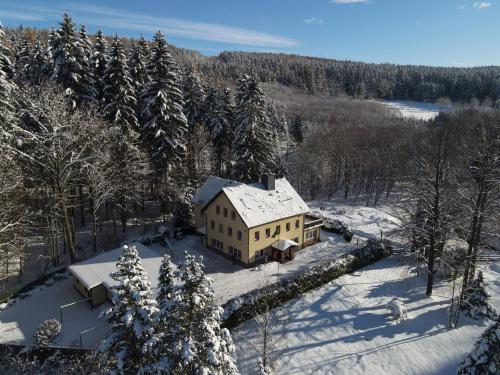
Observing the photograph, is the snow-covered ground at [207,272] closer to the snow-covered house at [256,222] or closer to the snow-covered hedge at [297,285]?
the snow-covered house at [256,222]

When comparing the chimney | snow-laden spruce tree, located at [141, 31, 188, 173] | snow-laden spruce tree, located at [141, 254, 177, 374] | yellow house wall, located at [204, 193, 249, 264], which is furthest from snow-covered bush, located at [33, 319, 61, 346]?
the chimney

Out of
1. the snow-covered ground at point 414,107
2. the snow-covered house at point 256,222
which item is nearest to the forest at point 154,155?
the snow-covered house at point 256,222

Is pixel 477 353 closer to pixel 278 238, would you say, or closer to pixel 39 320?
pixel 278 238

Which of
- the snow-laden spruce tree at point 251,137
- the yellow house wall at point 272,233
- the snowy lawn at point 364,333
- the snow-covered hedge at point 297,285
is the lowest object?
the snowy lawn at point 364,333

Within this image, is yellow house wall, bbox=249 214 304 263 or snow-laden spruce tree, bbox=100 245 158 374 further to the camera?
yellow house wall, bbox=249 214 304 263

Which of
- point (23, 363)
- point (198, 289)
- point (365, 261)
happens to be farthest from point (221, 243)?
point (198, 289)

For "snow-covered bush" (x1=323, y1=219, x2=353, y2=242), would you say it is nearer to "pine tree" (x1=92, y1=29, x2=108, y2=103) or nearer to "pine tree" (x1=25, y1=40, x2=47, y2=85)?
"pine tree" (x1=92, y1=29, x2=108, y2=103)
